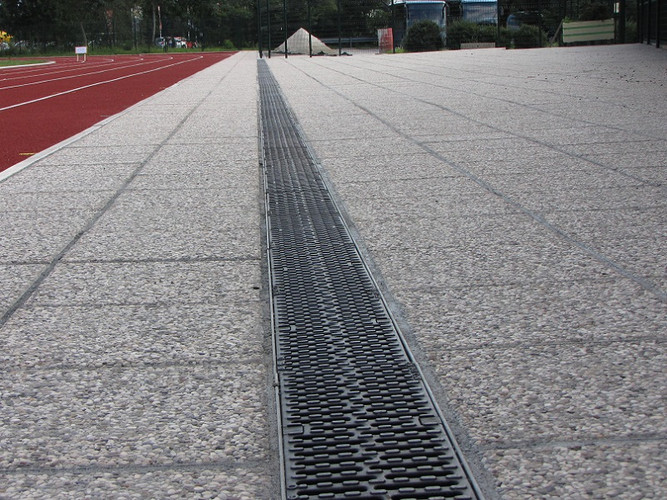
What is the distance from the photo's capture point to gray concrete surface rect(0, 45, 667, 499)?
2.39 m

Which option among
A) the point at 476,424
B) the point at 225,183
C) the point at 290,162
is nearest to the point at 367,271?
the point at 476,424

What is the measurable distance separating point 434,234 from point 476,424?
2.29 meters

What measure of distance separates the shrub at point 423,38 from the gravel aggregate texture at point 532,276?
117 feet

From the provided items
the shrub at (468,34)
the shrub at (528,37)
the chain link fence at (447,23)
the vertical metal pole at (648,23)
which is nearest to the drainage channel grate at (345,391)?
the vertical metal pole at (648,23)

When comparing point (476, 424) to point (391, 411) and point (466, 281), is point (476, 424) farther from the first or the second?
point (466, 281)

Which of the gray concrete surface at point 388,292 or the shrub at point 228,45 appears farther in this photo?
the shrub at point 228,45

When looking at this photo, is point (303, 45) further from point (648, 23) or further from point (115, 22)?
point (115, 22)

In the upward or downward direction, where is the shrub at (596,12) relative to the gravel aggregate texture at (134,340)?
upward

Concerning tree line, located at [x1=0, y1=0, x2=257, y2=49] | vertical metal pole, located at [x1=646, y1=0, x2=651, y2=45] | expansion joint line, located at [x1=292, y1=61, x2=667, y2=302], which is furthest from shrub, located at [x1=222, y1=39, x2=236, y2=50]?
expansion joint line, located at [x1=292, y1=61, x2=667, y2=302]

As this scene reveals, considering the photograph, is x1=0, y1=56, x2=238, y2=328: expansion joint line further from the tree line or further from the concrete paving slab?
the tree line

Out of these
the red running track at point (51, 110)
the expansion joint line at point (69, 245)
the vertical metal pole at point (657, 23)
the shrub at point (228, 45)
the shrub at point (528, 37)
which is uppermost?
the shrub at point (228, 45)

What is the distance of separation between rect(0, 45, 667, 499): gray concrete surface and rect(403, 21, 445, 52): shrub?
37.5 meters

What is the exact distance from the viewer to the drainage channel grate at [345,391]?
7.60ft

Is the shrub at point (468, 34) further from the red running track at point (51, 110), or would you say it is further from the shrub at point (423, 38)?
the red running track at point (51, 110)
